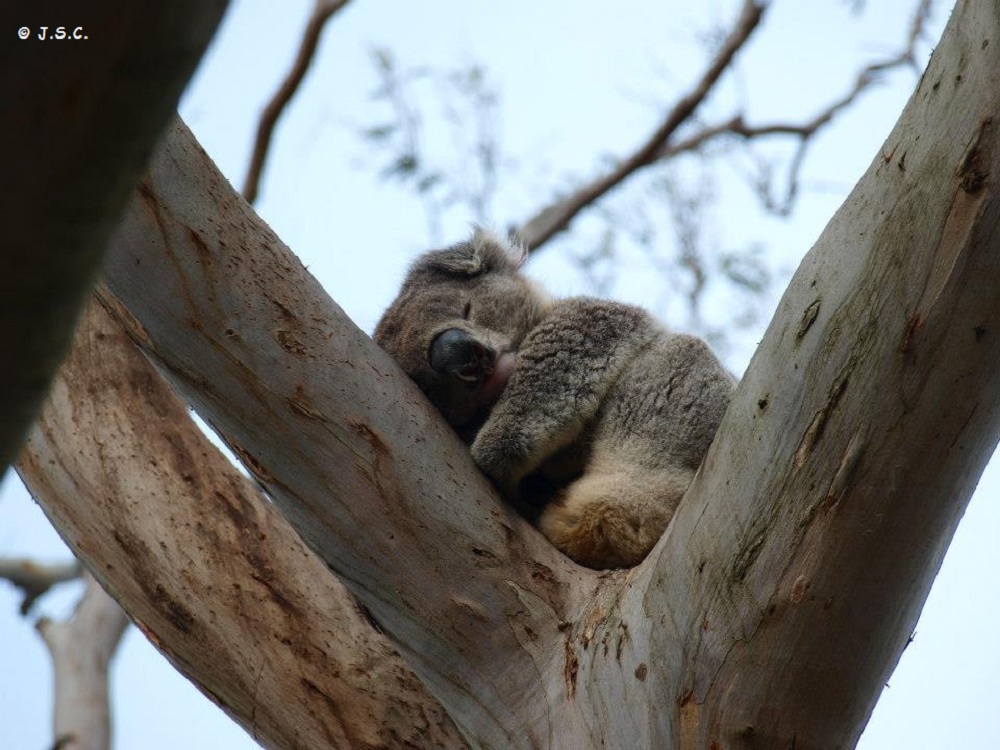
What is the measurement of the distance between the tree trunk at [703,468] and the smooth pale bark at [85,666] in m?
4.14

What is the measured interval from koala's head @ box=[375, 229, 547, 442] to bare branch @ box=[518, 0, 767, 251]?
4605mm

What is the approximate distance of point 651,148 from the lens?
9.34 metres

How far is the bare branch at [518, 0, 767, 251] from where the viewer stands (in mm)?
8891

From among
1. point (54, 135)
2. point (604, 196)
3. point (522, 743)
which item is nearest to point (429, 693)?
point (522, 743)

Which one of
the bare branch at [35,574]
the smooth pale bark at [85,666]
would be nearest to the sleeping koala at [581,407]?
the smooth pale bark at [85,666]

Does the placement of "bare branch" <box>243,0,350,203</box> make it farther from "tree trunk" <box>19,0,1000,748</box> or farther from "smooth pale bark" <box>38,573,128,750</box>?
"tree trunk" <box>19,0,1000,748</box>

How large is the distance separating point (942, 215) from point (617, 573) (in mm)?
1299

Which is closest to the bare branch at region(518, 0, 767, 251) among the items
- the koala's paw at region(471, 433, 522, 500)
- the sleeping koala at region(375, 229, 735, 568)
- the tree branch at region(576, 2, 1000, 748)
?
the sleeping koala at region(375, 229, 735, 568)

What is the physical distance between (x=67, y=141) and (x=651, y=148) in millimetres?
8725

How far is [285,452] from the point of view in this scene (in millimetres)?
2820

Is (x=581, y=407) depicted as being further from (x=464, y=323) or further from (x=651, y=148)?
(x=651, y=148)

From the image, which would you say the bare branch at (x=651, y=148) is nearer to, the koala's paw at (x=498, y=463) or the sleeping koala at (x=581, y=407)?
the sleeping koala at (x=581, y=407)

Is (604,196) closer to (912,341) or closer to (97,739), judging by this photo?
(97,739)

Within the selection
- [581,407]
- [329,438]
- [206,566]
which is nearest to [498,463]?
[581,407]
